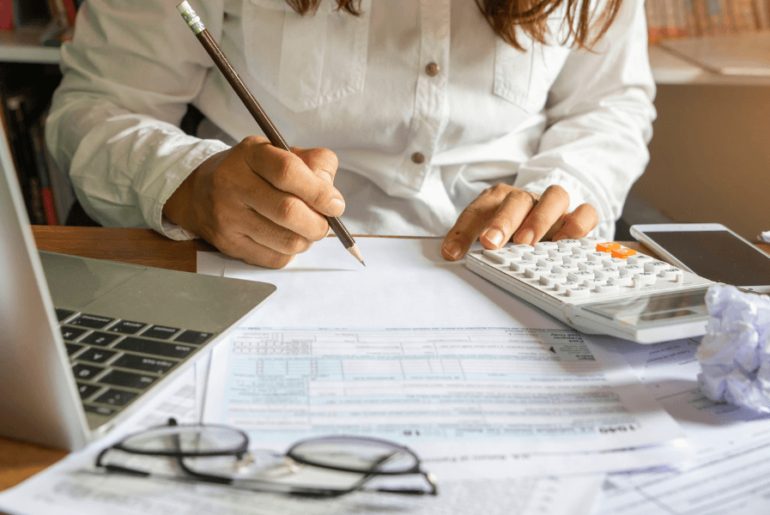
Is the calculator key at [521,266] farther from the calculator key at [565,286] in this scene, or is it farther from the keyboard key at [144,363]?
the keyboard key at [144,363]

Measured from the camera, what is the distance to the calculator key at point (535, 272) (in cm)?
50

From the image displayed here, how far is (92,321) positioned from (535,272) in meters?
0.34

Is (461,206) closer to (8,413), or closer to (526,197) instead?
(526,197)

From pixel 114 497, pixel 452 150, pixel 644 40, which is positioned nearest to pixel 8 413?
pixel 114 497

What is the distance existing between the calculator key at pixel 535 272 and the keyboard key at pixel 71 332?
0.34 metres

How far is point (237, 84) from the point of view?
0.50m

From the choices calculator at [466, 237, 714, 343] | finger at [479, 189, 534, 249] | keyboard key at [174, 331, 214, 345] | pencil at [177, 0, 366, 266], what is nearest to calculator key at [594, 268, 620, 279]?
calculator at [466, 237, 714, 343]

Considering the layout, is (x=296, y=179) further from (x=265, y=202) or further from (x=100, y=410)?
(x=100, y=410)

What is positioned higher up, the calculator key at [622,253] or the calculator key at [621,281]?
the calculator key at [621,281]

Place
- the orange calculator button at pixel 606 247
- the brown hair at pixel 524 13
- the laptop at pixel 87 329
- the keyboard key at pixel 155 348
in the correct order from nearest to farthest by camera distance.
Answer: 1. the laptop at pixel 87 329
2. the keyboard key at pixel 155 348
3. the orange calculator button at pixel 606 247
4. the brown hair at pixel 524 13

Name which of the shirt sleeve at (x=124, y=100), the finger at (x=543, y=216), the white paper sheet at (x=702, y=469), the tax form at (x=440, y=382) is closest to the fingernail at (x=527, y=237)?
the finger at (x=543, y=216)

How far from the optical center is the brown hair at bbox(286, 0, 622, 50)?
2.26 ft

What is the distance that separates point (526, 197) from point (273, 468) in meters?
0.44

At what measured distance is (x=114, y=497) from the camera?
26 cm
